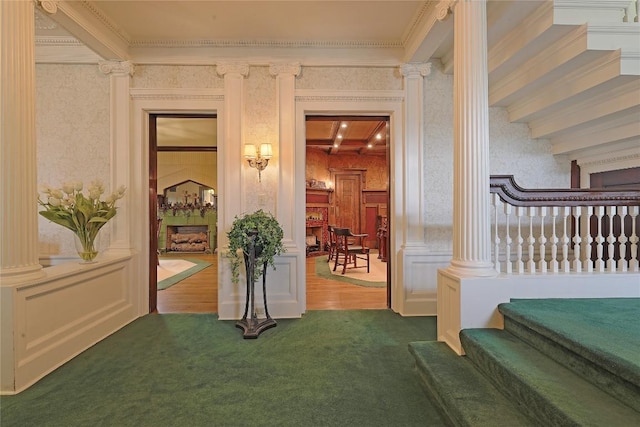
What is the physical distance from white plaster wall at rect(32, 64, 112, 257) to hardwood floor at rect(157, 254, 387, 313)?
1.21m

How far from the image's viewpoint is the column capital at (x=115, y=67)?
345 cm

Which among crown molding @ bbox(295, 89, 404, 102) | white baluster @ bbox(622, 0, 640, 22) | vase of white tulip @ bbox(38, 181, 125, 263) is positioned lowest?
vase of white tulip @ bbox(38, 181, 125, 263)

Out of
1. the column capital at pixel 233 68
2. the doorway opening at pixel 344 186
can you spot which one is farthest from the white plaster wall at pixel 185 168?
the column capital at pixel 233 68

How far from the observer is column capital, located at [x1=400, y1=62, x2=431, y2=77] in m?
3.56

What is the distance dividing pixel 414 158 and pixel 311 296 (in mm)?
2391

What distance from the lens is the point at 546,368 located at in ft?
5.23

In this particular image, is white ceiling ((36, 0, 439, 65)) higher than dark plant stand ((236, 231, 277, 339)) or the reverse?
higher

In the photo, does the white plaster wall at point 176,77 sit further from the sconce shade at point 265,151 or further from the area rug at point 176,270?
the area rug at point 176,270

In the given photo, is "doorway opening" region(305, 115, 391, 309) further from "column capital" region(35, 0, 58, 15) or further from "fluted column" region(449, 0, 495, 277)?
"column capital" region(35, 0, 58, 15)

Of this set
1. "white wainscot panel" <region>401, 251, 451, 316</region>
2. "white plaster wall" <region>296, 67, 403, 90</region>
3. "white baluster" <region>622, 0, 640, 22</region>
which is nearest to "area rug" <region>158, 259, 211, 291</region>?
"white wainscot panel" <region>401, 251, 451, 316</region>

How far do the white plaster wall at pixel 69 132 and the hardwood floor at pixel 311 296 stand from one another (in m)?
1.21

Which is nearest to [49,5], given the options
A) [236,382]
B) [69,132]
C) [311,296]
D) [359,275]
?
[69,132]

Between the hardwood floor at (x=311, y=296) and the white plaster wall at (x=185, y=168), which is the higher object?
the white plaster wall at (x=185, y=168)

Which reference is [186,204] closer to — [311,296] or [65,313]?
[311,296]
